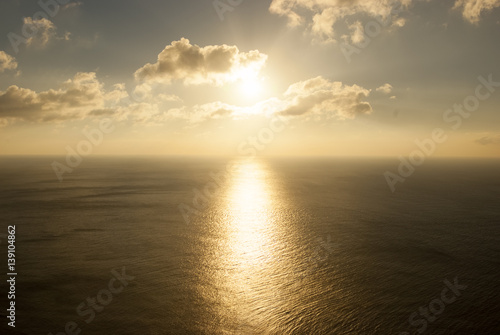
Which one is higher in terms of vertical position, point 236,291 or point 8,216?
point 8,216

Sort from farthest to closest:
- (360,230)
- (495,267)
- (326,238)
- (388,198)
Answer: (388,198) < (360,230) < (326,238) < (495,267)

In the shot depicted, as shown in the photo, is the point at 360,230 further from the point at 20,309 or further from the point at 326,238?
the point at 20,309

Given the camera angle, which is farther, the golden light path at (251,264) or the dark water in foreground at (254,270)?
the golden light path at (251,264)

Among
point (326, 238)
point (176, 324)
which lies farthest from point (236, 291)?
point (326, 238)

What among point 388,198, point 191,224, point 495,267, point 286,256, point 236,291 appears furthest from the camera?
point 388,198

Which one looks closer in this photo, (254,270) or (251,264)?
(254,270)

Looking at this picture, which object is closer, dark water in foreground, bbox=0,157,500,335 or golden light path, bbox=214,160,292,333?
dark water in foreground, bbox=0,157,500,335

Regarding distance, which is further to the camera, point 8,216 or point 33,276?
point 8,216
